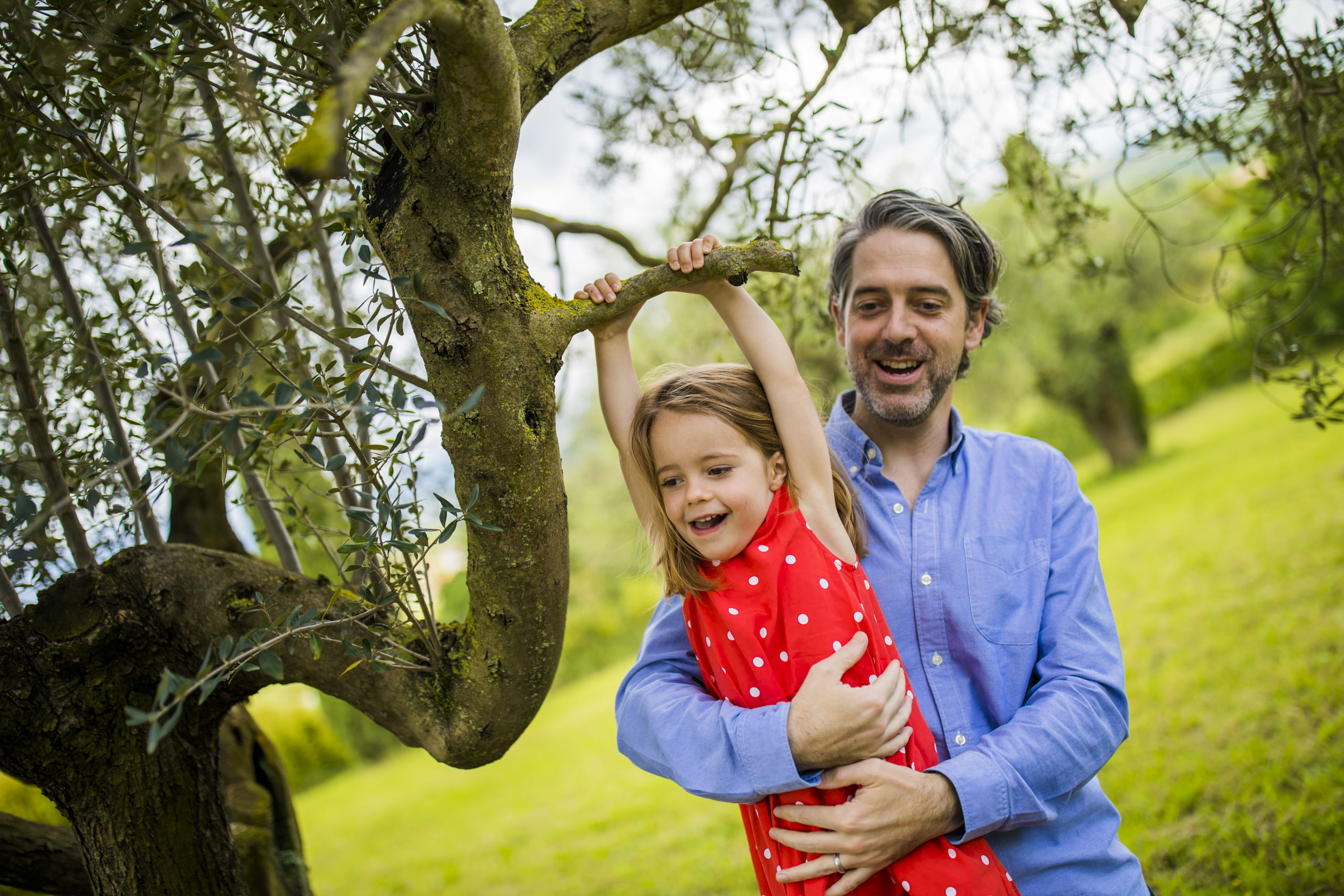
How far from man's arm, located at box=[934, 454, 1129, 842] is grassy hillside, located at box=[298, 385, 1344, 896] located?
111 inches

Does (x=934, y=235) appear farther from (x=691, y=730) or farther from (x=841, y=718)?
(x=691, y=730)

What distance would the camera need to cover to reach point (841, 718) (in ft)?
6.29

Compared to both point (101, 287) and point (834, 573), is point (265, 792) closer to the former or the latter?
point (101, 287)

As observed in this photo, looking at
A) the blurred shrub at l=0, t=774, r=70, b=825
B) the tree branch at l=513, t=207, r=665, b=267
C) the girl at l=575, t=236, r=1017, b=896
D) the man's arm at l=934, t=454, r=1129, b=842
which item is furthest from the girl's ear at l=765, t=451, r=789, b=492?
the blurred shrub at l=0, t=774, r=70, b=825

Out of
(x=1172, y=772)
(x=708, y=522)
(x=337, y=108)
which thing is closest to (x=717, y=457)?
(x=708, y=522)

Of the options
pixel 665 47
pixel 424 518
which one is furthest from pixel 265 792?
pixel 665 47

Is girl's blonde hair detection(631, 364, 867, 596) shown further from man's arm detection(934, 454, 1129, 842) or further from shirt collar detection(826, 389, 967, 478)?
man's arm detection(934, 454, 1129, 842)

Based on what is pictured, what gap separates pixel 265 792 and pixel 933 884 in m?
2.66

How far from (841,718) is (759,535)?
0.53m

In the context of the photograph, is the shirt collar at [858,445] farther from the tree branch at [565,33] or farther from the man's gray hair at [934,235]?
the tree branch at [565,33]

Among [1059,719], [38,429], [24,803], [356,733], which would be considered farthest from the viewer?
[356,733]

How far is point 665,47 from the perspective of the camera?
4.25 m

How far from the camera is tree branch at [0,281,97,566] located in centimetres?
217

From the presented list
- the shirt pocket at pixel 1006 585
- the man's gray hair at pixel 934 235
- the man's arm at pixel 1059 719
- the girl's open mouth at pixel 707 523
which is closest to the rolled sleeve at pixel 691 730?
the girl's open mouth at pixel 707 523
